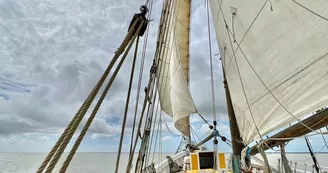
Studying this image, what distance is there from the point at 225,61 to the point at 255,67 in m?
0.73

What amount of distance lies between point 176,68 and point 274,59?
5.41 metres

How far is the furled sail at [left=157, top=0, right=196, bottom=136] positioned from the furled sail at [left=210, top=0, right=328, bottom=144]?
101 inches

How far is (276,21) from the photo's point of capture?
2055mm

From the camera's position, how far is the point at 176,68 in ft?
24.7

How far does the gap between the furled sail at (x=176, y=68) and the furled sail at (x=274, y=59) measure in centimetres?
257

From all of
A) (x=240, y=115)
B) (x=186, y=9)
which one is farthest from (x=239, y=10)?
(x=186, y=9)

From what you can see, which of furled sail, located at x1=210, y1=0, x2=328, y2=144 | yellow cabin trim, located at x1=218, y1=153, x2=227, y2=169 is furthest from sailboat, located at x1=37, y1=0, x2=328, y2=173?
yellow cabin trim, located at x1=218, y1=153, x2=227, y2=169

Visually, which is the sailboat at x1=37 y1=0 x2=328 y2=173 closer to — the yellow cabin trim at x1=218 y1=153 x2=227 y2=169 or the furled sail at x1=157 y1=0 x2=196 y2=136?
the yellow cabin trim at x1=218 y1=153 x2=227 y2=169

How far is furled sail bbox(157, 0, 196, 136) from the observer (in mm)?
6666

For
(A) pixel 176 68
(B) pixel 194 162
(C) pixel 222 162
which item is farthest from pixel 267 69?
(A) pixel 176 68

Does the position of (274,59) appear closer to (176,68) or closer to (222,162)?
(222,162)

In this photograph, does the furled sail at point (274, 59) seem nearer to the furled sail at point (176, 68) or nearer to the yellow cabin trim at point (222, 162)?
the yellow cabin trim at point (222, 162)

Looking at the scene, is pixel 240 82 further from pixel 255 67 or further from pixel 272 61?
pixel 272 61

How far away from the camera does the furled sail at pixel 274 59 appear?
181 cm
